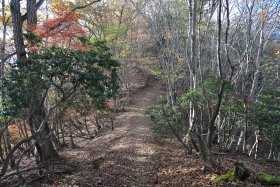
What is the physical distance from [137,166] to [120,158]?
1.28 m

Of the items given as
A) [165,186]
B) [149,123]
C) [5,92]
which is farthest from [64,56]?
[149,123]

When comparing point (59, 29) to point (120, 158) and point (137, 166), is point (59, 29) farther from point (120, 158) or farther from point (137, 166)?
point (137, 166)

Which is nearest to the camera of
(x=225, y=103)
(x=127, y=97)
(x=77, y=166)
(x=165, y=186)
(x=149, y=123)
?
(x=165, y=186)

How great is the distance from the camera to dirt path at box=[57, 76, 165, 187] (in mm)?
8625

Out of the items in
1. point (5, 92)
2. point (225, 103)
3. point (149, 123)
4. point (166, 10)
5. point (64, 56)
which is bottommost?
point (149, 123)

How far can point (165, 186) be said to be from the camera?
7.96m

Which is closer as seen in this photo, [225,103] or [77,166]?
[77,166]

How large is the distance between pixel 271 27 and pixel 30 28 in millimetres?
10935

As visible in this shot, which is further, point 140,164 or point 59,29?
point 59,29

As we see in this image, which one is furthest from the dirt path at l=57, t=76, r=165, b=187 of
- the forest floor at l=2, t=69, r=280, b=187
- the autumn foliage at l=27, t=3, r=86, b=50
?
the autumn foliage at l=27, t=3, r=86, b=50

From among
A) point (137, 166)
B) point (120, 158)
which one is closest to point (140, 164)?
point (137, 166)

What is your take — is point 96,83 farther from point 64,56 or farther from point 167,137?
point 167,137

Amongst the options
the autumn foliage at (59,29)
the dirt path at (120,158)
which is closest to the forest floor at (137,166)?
the dirt path at (120,158)

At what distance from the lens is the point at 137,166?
34.3 ft
